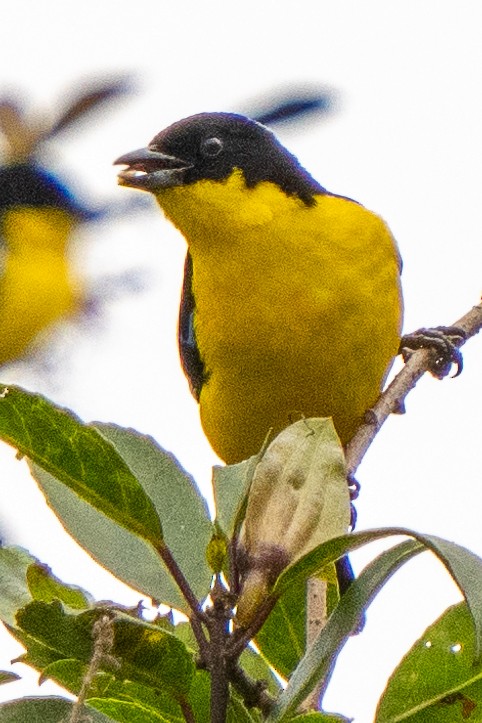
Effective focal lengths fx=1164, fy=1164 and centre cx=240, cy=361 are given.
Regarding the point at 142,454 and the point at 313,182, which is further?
the point at 313,182

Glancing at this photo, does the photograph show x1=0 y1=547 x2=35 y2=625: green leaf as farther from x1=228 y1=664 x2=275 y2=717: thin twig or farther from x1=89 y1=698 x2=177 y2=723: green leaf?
x1=228 y1=664 x2=275 y2=717: thin twig

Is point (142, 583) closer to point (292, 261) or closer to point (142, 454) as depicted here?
point (142, 454)

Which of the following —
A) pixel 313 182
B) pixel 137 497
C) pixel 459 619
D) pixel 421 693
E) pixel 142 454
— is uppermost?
pixel 313 182

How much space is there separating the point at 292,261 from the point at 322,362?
1.17 ft

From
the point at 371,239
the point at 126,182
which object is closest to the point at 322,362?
the point at 371,239

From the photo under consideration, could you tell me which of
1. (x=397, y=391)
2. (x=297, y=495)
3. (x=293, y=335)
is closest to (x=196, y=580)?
(x=297, y=495)

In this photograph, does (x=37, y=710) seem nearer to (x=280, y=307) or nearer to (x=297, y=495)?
(x=297, y=495)

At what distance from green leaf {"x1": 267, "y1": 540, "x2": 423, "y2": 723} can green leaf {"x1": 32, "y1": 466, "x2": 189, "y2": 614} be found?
0.70 feet

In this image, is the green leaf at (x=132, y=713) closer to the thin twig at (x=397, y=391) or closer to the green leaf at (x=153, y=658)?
the green leaf at (x=153, y=658)

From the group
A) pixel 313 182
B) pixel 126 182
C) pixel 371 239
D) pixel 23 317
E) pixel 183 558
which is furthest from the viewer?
pixel 313 182

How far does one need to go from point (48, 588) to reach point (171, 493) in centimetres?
23

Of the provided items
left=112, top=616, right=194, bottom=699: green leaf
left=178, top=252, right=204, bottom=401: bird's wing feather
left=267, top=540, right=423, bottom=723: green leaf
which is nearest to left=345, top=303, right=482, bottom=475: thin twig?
left=178, top=252, right=204, bottom=401: bird's wing feather

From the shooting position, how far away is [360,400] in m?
3.52

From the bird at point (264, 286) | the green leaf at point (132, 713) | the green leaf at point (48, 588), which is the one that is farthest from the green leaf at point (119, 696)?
the bird at point (264, 286)
